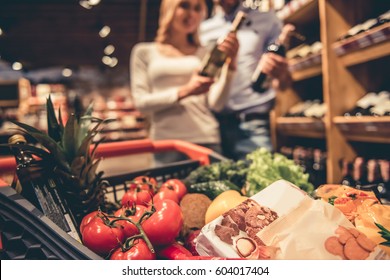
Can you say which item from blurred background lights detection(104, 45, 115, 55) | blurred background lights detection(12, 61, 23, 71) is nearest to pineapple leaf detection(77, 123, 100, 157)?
blurred background lights detection(104, 45, 115, 55)

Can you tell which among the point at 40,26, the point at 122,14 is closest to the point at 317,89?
the point at 122,14

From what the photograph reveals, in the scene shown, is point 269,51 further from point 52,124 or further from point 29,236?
point 29,236

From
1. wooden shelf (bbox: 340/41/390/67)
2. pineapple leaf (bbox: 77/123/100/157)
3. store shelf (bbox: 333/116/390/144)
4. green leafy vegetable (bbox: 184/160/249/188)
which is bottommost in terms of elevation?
green leafy vegetable (bbox: 184/160/249/188)

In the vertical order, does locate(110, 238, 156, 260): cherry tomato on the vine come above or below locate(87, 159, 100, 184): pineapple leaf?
below

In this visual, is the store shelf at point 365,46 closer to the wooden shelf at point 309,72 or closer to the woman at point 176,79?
the wooden shelf at point 309,72

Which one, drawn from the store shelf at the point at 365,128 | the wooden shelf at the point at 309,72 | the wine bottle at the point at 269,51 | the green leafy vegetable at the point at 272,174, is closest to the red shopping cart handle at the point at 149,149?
the green leafy vegetable at the point at 272,174

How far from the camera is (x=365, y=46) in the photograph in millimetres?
1848

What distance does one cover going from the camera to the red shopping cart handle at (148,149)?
1.34 meters

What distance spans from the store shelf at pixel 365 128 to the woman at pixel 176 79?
75cm

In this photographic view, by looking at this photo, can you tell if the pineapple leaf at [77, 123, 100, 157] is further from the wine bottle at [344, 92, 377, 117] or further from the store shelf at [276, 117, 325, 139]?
the store shelf at [276, 117, 325, 139]

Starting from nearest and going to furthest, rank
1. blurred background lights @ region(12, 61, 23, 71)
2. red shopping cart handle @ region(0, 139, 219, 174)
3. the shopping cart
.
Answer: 1. the shopping cart
2. red shopping cart handle @ region(0, 139, 219, 174)
3. blurred background lights @ region(12, 61, 23, 71)

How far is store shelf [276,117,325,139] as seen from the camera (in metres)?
2.39

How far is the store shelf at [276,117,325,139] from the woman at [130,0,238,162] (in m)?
0.86
